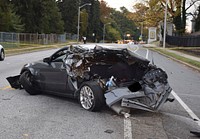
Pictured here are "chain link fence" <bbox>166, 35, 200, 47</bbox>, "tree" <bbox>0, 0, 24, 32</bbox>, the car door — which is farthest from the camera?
"tree" <bbox>0, 0, 24, 32</bbox>

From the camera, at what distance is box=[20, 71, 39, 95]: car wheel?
9.55 meters

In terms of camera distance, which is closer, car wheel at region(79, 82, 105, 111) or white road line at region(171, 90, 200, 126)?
white road line at region(171, 90, 200, 126)

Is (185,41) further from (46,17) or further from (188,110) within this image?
(188,110)

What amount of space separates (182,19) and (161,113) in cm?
5284

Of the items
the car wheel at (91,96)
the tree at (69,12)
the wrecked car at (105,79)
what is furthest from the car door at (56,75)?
the tree at (69,12)

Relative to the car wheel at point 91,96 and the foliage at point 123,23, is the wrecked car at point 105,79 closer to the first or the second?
the car wheel at point 91,96

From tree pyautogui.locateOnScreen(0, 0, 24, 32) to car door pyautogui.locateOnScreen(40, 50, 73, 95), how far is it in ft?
133

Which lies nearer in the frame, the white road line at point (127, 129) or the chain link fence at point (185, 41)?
the white road line at point (127, 129)

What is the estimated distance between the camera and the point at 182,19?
58.6 meters

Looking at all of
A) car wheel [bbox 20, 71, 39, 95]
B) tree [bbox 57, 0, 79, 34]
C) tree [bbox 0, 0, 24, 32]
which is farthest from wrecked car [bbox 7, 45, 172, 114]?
tree [bbox 57, 0, 79, 34]

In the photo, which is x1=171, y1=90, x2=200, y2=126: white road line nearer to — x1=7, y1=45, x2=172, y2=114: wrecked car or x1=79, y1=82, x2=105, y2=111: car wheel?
x1=7, y1=45, x2=172, y2=114: wrecked car

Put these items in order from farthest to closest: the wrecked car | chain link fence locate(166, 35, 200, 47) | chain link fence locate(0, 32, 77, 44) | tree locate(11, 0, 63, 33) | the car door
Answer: tree locate(11, 0, 63, 33)
chain link fence locate(166, 35, 200, 47)
chain link fence locate(0, 32, 77, 44)
the car door
the wrecked car

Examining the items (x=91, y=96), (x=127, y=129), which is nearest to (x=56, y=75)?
(x=91, y=96)

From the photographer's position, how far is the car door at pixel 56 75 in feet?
28.2
